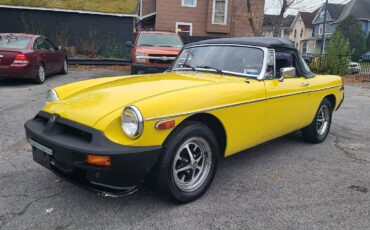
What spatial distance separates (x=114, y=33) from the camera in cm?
1970

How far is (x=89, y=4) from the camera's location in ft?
66.2

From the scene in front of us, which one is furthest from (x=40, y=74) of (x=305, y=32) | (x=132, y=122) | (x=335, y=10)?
(x=305, y=32)

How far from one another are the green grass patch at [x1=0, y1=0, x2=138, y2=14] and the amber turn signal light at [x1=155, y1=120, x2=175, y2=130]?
1865 centimetres

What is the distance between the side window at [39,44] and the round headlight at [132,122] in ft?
25.5

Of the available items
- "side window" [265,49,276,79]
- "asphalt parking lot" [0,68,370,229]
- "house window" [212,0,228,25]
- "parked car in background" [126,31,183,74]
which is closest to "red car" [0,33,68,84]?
"parked car in background" [126,31,183,74]

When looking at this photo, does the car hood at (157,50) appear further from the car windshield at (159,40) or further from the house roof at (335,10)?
the house roof at (335,10)

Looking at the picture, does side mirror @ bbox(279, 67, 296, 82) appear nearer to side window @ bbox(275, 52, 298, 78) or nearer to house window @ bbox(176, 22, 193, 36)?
side window @ bbox(275, 52, 298, 78)

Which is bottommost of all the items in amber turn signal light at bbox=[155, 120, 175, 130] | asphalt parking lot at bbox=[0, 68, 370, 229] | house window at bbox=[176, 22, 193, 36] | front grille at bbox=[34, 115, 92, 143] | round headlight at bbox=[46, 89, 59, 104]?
asphalt parking lot at bbox=[0, 68, 370, 229]

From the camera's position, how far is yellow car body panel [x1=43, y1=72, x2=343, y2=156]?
253 cm

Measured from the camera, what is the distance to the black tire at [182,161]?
2594 mm

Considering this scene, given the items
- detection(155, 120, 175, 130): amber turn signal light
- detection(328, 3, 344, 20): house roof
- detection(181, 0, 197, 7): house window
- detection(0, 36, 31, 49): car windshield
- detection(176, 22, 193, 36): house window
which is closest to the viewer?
detection(155, 120, 175, 130): amber turn signal light

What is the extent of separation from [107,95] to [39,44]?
7.76 meters

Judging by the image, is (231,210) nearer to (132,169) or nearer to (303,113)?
(132,169)

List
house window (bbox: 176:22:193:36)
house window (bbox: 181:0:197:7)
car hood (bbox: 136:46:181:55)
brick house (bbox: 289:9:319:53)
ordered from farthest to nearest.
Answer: brick house (bbox: 289:9:319:53)
house window (bbox: 176:22:193:36)
house window (bbox: 181:0:197:7)
car hood (bbox: 136:46:181:55)
